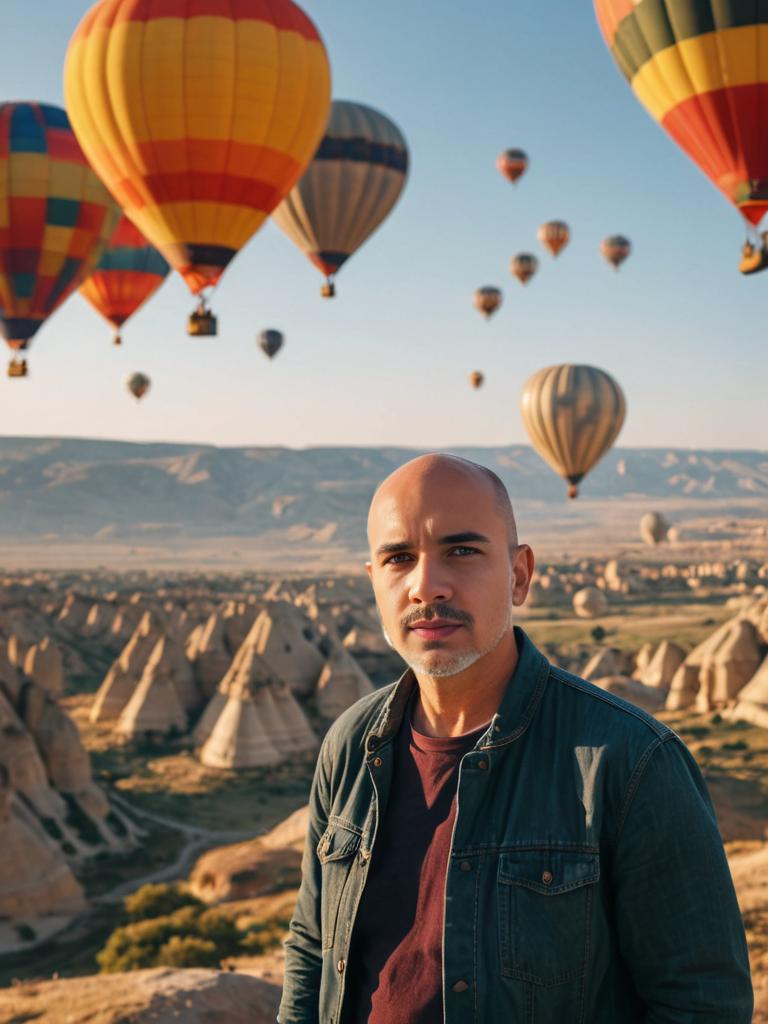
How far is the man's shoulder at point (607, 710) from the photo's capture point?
262 cm

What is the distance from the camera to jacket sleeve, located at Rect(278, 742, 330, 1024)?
323 cm

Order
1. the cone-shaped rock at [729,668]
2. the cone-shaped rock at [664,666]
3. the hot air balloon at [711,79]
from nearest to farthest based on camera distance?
the hot air balloon at [711,79]
the cone-shaped rock at [729,668]
the cone-shaped rock at [664,666]

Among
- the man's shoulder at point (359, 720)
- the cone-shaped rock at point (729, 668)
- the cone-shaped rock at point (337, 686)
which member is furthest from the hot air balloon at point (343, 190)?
the man's shoulder at point (359, 720)

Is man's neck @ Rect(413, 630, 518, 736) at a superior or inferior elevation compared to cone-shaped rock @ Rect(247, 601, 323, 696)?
superior

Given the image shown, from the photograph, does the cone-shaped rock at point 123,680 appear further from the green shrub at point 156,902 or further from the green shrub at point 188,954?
the green shrub at point 188,954

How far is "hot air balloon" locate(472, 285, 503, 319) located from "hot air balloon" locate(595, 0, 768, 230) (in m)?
45.3

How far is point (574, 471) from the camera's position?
41875 millimetres

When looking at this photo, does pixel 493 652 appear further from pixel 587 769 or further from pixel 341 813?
pixel 341 813

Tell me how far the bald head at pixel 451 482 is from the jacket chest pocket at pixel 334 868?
2.82ft

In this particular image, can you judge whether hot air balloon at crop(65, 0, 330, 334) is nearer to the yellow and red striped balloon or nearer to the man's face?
the yellow and red striped balloon

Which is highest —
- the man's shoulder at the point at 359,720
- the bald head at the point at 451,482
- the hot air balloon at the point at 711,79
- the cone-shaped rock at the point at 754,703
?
the hot air balloon at the point at 711,79

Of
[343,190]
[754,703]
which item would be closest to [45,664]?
[343,190]

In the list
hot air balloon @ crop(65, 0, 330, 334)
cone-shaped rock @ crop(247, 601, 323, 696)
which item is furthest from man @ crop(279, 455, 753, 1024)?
cone-shaped rock @ crop(247, 601, 323, 696)

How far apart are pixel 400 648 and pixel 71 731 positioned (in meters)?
26.2
